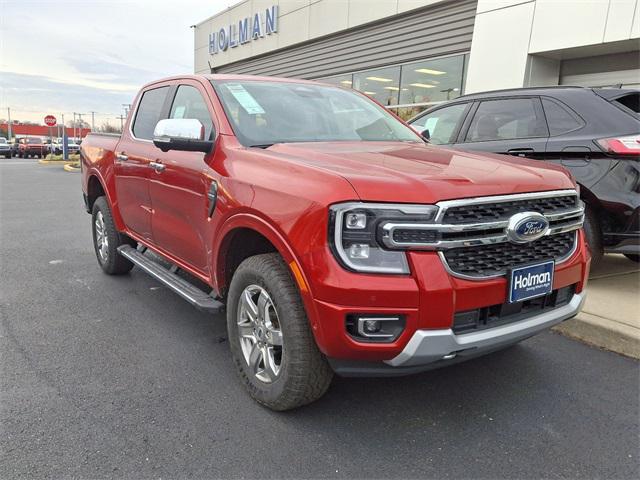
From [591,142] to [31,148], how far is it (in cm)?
4358

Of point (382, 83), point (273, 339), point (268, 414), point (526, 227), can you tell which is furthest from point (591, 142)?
point (382, 83)

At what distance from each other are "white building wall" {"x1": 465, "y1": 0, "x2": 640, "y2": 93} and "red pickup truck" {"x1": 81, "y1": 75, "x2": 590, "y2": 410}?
Answer: 19.4 ft

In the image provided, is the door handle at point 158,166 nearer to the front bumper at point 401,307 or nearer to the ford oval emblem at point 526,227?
the front bumper at point 401,307

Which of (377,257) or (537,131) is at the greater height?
(537,131)

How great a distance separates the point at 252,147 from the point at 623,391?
8.85 feet

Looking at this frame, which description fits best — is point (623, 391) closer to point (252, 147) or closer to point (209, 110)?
point (252, 147)

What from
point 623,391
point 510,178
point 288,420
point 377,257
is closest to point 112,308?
point 288,420

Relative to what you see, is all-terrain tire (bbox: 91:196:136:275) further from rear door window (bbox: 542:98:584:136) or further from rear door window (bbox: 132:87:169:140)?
rear door window (bbox: 542:98:584:136)

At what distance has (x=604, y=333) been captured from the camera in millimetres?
3633

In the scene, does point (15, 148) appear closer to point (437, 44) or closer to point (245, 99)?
point (437, 44)

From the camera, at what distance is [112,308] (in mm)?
4262

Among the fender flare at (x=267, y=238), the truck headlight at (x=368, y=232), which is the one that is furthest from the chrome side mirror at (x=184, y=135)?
the truck headlight at (x=368, y=232)

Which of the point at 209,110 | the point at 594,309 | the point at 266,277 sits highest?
the point at 209,110

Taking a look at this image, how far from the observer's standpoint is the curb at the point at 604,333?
3506mm
